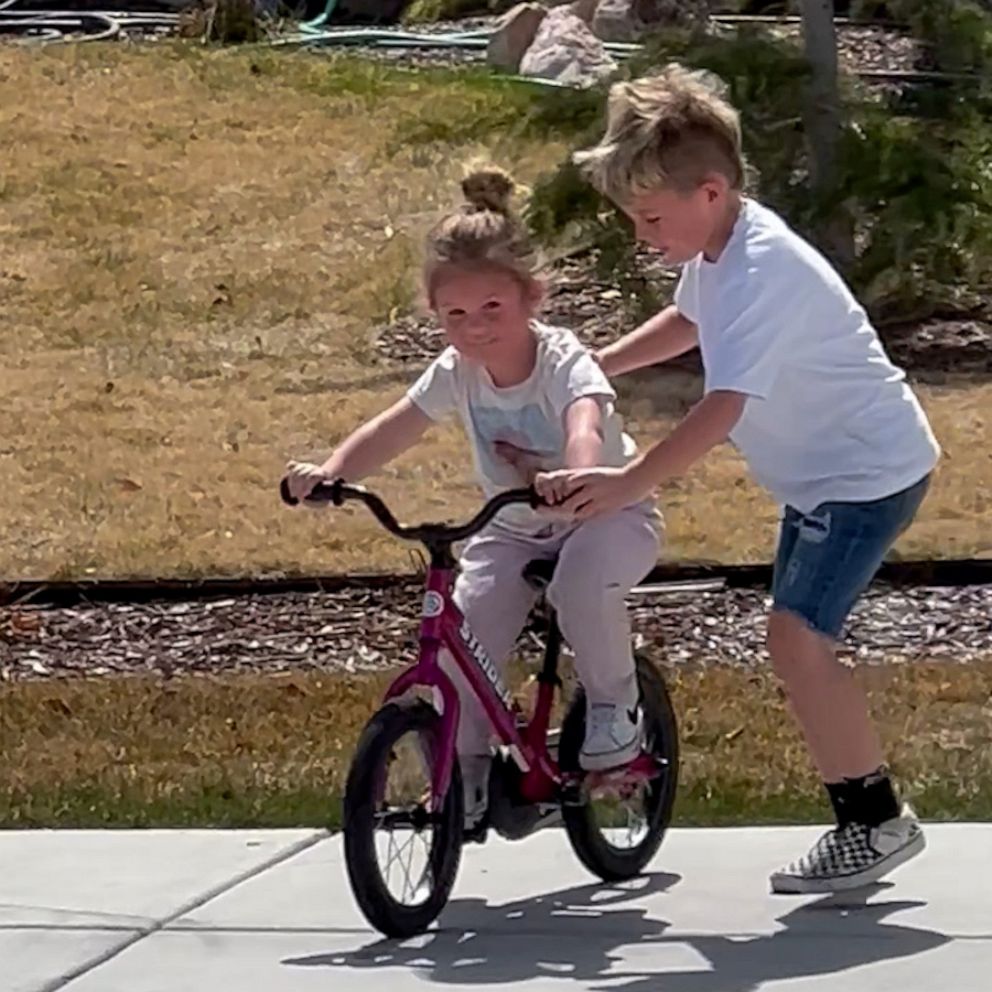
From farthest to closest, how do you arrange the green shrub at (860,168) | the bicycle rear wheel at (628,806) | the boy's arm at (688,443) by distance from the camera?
the green shrub at (860,168) < the bicycle rear wheel at (628,806) < the boy's arm at (688,443)

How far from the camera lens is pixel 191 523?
9719 millimetres

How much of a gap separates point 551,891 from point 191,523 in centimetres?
473

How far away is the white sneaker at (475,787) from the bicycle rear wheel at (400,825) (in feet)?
0.33

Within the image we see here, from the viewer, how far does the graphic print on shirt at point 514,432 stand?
4.99 metres

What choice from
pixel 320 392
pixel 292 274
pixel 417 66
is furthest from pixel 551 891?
pixel 417 66

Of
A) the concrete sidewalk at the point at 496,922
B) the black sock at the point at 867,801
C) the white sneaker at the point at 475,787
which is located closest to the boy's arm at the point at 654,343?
the white sneaker at the point at 475,787

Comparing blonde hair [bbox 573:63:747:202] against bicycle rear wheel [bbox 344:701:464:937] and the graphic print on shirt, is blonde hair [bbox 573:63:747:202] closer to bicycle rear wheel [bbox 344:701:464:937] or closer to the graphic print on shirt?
the graphic print on shirt

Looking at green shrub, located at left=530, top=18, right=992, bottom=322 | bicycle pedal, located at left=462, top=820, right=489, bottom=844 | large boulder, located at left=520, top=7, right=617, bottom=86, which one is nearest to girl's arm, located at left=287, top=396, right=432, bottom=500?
bicycle pedal, located at left=462, top=820, right=489, bottom=844

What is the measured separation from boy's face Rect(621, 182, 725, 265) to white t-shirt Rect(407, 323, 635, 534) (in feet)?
0.96

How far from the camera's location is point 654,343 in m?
5.22

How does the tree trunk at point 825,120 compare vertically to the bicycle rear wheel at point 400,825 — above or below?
above

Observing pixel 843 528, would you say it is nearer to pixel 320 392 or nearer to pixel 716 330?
pixel 716 330

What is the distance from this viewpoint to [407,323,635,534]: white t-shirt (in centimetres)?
495

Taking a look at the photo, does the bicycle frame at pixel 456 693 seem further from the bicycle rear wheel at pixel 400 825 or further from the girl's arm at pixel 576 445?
the girl's arm at pixel 576 445
